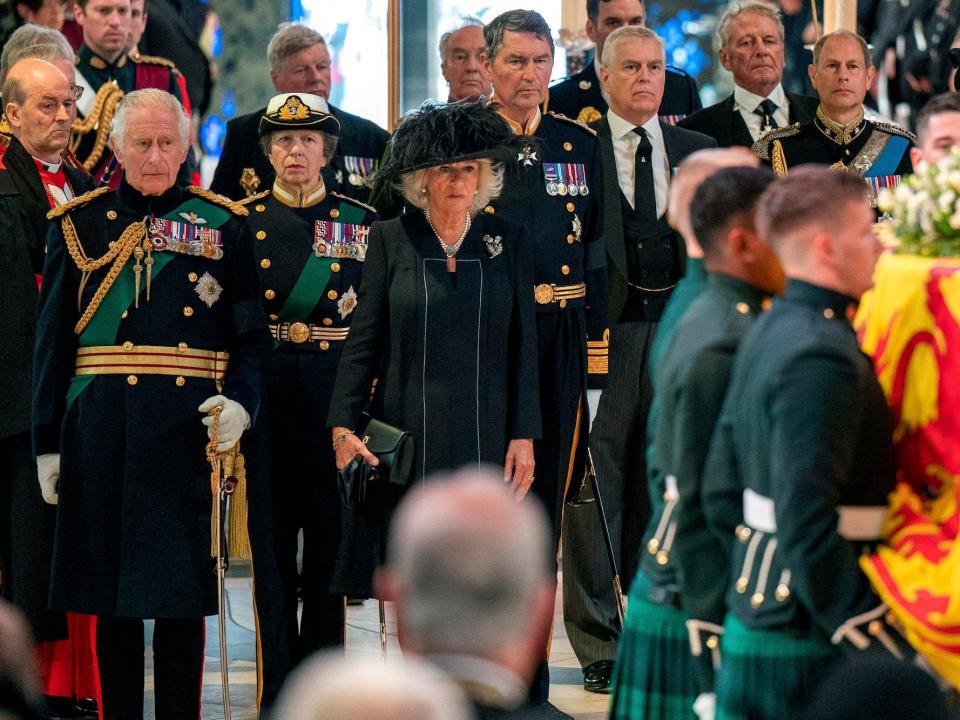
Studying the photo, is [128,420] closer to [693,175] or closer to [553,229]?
[553,229]

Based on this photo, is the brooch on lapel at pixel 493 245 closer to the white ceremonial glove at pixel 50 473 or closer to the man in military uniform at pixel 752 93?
the white ceremonial glove at pixel 50 473

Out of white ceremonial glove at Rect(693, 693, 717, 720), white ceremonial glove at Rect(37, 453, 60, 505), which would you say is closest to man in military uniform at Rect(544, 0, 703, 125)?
white ceremonial glove at Rect(37, 453, 60, 505)

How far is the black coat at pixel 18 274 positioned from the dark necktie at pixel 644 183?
75.7 inches

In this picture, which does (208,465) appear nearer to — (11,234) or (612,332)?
(11,234)

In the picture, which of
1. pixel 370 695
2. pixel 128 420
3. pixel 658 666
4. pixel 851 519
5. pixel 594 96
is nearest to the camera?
pixel 370 695

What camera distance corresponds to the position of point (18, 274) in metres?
5.87

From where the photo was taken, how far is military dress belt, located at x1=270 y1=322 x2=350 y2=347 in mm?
5688

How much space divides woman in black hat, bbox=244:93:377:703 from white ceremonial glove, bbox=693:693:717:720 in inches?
79.1

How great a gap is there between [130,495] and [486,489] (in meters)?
2.88

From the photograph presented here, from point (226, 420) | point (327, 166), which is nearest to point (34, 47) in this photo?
point (327, 166)

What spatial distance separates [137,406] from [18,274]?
100cm

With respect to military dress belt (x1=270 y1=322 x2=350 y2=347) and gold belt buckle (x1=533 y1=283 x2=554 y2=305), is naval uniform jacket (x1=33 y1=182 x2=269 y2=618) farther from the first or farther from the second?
gold belt buckle (x1=533 y1=283 x2=554 y2=305)

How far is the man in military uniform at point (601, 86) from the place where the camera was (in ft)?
23.3

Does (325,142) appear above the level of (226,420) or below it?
above
